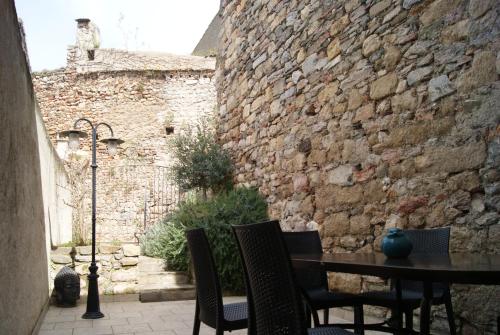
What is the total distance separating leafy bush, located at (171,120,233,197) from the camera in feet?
22.4

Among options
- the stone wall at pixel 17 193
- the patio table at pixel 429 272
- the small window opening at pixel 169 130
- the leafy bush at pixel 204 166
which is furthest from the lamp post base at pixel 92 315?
the small window opening at pixel 169 130

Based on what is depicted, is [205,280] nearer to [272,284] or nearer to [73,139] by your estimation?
[272,284]

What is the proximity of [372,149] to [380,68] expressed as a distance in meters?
0.67

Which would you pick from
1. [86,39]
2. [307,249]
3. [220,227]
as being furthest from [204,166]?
[86,39]

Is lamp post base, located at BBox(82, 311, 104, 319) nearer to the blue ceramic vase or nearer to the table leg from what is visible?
the blue ceramic vase

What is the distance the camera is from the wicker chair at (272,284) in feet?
5.28

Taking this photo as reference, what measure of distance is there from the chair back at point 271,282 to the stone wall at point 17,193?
4.48 feet

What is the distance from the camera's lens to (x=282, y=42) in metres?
5.54

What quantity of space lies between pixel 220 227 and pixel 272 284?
403 cm

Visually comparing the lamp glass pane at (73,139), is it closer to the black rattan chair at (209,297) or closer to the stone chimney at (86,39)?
the black rattan chair at (209,297)

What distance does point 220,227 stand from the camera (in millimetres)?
5695

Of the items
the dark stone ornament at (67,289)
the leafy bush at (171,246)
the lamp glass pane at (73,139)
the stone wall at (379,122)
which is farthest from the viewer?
the leafy bush at (171,246)

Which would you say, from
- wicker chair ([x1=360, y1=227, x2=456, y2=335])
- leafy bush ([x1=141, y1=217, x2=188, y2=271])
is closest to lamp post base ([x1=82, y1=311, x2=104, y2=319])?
leafy bush ([x1=141, y1=217, x2=188, y2=271])

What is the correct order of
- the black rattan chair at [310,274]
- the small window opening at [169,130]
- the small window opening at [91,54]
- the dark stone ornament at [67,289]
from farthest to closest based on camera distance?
1. the small window opening at [91,54]
2. the small window opening at [169,130]
3. the dark stone ornament at [67,289]
4. the black rattan chair at [310,274]
